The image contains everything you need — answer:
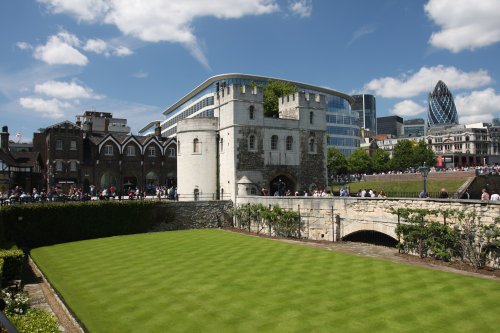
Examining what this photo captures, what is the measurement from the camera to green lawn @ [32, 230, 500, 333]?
11.7 m

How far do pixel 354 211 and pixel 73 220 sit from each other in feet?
70.1

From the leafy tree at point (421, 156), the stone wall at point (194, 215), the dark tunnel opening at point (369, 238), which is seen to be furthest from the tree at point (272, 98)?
the leafy tree at point (421, 156)

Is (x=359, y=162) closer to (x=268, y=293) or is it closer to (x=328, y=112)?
(x=328, y=112)

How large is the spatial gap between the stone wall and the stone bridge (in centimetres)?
611

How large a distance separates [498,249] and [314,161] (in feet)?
85.0

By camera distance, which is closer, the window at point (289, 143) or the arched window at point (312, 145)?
the window at point (289, 143)

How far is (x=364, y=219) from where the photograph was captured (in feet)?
81.6

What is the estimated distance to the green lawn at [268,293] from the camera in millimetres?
11727

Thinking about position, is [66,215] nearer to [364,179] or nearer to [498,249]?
[498,249]

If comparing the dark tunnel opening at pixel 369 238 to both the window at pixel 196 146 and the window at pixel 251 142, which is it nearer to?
the window at pixel 251 142

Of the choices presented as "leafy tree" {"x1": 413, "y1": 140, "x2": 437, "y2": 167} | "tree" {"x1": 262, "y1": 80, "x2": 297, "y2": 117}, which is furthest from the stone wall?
"leafy tree" {"x1": 413, "y1": 140, "x2": 437, "y2": 167}

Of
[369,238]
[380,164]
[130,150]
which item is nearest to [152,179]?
[130,150]

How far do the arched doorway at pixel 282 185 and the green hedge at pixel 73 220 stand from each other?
11.4 m

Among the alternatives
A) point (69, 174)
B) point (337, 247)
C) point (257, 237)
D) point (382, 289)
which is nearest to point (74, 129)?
point (69, 174)
